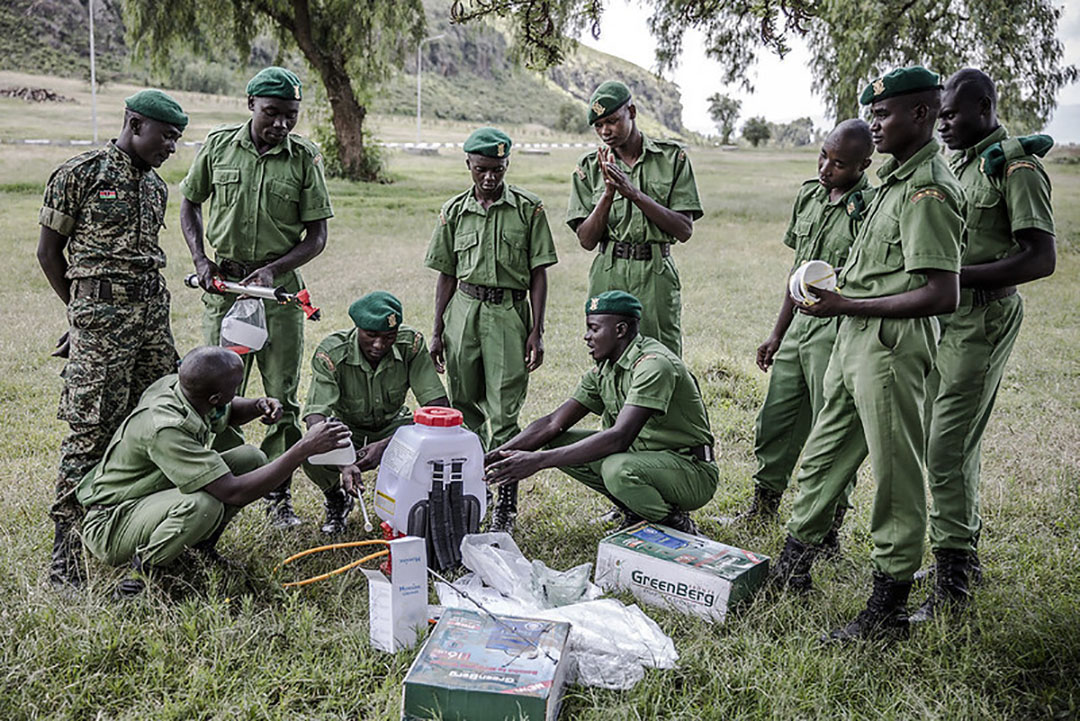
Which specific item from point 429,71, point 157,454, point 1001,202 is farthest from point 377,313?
point 429,71

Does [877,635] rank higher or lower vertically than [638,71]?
Result: lower

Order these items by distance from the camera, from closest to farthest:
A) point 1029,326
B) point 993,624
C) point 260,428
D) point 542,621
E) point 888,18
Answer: point 542,621 → point 993,624 → point 260,428 → point 888,18 → point 1029,326

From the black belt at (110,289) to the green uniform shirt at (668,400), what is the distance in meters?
2.14

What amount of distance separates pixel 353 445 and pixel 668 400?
1652mm

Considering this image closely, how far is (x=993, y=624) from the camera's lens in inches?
136

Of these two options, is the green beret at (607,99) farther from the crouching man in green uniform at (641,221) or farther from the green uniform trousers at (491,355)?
the green uniform trousers at (491,355)

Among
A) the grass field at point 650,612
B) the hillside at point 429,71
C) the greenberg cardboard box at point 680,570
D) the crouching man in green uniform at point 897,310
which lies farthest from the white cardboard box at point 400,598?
the hillside at point 429,71

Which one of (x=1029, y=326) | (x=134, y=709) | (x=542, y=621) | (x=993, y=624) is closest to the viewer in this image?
(x=134, y=709)

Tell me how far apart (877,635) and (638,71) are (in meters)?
131

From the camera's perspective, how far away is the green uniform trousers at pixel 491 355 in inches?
185

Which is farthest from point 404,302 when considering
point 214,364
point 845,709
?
point 845,709

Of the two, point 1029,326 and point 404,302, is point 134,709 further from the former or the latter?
point 1029,326

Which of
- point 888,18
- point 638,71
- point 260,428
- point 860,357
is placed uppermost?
point 638,71

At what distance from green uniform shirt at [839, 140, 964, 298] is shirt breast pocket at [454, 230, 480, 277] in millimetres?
2023
